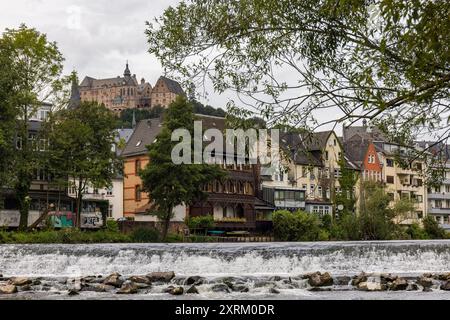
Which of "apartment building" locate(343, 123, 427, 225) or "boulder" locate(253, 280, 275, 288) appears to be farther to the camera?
"apartment building" locate(343, 123, 427, 225)

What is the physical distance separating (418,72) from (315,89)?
2.41 meters

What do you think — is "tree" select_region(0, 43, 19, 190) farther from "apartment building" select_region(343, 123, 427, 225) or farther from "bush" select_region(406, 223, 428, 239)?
"apartment building" select_region(343, 123, 427, 225)

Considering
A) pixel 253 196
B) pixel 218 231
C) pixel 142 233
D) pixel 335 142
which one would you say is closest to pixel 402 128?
pixel 142 233

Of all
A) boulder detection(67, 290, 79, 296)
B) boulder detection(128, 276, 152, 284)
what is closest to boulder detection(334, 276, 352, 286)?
boulder detection(128, 276, 152, 284)

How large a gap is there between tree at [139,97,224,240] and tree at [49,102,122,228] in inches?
134

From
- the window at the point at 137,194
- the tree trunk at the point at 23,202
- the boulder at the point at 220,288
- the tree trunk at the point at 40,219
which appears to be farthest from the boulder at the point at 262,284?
the window at the point at 137,194

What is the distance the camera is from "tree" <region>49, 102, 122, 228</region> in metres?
55.2

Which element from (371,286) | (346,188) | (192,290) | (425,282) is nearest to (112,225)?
(346,188)

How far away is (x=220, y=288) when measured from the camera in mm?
24906

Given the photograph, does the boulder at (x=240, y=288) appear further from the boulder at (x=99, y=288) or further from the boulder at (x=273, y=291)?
the boulder at (x=99, y=288)

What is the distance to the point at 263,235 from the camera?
6650cm

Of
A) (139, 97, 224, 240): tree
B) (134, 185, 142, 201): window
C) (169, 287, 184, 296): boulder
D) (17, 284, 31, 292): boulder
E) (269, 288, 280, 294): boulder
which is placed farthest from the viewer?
(134, 185, 142, 201): window

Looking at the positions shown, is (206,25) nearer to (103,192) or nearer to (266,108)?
(266,108)

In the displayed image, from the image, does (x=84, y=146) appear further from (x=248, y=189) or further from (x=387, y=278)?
(x=387, y=278)
